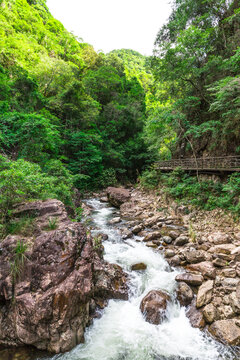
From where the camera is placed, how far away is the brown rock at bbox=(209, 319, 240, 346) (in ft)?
11.2

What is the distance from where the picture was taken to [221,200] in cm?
815

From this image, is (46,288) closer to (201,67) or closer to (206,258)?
(206,258)

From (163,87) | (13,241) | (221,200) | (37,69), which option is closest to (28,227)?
(13,241)

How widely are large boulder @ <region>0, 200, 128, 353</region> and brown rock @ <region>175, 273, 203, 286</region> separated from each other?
2.63 m

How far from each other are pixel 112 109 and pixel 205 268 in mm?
22519

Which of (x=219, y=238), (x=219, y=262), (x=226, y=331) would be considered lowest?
(x=226, y=331)

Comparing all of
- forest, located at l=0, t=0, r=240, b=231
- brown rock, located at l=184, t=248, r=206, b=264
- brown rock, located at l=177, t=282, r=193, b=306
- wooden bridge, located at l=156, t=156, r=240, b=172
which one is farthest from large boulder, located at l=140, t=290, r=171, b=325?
wooden bridge, located at l=156, t=156, r=240, b=172

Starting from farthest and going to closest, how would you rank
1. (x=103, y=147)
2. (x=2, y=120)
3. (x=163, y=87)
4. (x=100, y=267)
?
1. (x=103, y=147)
2. (x=163, y=87)
3. (x=2, y=120)
4. (x=100, y=267)

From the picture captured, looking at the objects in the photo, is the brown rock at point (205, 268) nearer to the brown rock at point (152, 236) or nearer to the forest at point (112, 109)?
the brown rock at point (152, 236)

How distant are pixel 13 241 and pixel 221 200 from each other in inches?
337

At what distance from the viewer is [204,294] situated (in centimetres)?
430

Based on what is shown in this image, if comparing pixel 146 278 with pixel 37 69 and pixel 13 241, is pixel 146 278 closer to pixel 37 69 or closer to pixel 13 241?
pixel 13 241

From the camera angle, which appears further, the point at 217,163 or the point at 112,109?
the point at 112,109

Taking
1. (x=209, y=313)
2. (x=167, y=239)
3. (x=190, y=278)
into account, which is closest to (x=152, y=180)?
(x=167, y=239)
